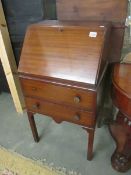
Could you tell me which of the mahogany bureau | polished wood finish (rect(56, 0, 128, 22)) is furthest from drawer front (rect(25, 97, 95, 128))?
polished wood finish (rect(56, 0, 128, 22))

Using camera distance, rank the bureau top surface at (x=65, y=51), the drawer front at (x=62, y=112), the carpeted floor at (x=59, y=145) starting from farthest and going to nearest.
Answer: the carpeted floor at (x=59, y=145) < the drawer front at (x=62, y=112) < the bureau top surface at (x=65, y=51)

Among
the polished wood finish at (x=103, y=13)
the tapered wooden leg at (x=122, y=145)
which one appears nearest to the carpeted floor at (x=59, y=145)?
the tapered wooden leg at (x=122, y=145)

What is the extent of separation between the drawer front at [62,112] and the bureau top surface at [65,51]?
23cm

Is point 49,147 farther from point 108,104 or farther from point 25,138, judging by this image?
point 108,104

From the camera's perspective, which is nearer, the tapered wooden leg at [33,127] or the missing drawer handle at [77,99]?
the missing drawer handle at [77,99]

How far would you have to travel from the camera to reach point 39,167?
1427mm

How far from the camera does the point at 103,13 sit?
125 cm

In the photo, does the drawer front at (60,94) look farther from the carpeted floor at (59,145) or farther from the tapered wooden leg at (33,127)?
the carpeted floor at (59,145)

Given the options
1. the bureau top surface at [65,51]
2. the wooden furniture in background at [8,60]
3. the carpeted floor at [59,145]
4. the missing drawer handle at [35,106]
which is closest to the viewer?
the bureau top surface at [65,51]

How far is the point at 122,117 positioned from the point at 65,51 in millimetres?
623

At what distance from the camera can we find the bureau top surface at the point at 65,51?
3.46 feet

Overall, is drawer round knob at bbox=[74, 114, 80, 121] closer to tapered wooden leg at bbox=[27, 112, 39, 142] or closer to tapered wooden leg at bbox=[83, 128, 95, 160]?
tapered wooden leg at bbox=[83, 128, 95, 160]

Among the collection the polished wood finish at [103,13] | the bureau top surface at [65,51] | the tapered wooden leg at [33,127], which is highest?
the polished wood finish at [103,13]

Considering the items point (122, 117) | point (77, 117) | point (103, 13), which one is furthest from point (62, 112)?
point (103, 13)
